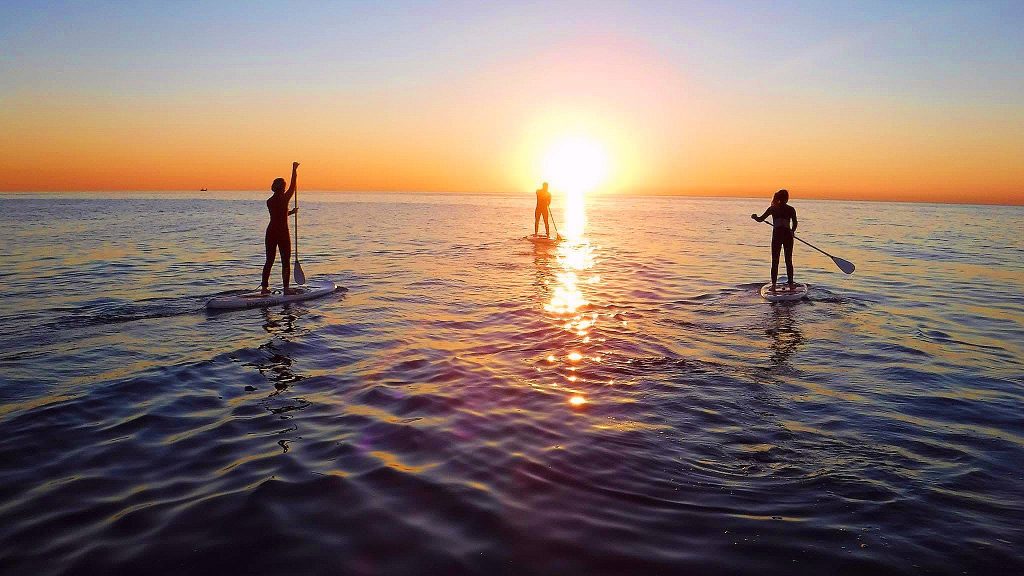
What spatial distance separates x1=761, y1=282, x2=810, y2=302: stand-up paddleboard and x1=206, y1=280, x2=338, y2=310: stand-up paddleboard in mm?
11643

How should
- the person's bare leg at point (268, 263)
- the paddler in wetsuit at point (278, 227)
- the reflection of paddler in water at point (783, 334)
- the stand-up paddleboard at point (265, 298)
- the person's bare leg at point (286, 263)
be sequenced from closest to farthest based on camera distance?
the reflection of paddler in water at point (783, 334), the stand-up paddleboard at point (265, 298), the person's bare leg at point (268, 263), the paddler in wetsuit at point (278, 227), the person's bare leg at point (286, 263)

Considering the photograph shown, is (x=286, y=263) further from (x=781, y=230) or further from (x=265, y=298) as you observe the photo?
(x=781, y=230)

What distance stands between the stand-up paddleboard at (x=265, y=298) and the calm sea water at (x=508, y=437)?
1.97ft

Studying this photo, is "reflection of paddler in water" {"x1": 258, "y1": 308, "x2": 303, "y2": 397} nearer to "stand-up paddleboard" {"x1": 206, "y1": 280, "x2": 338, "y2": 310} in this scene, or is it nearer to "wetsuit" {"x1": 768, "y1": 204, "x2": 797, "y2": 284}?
"stand-up paddleboard" {"x1": 206, "y1": 280, "x2": 338, "y2": 310}

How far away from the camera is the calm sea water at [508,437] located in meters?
3.94

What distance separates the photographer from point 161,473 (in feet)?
16.4

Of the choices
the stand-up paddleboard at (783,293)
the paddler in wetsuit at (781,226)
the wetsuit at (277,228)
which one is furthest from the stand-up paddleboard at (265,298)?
the paddler in wetsuit at (781,226)

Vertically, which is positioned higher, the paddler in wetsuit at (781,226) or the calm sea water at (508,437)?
the paddler in wetsuit at (781,226)

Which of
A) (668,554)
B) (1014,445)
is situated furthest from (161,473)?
(1014,445)

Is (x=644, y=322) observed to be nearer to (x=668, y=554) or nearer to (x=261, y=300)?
(x=668, y=554)

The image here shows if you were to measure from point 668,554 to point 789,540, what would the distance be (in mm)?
939

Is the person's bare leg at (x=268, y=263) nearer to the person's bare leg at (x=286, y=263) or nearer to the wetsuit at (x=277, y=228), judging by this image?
the wetsuit at (x=277, y=228)

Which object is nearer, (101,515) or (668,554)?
(668,554)

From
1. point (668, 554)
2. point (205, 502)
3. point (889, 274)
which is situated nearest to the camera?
point (668, 554)
